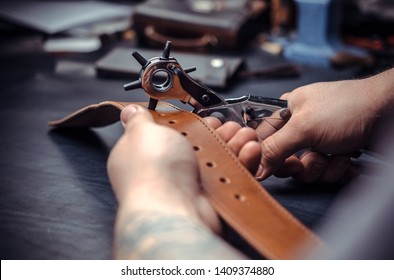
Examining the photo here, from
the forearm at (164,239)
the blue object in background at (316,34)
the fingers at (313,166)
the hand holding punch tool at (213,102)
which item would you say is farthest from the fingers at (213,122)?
the blue object in background at (316,34)

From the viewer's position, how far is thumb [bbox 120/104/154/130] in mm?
674

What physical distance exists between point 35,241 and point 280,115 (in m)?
0.38

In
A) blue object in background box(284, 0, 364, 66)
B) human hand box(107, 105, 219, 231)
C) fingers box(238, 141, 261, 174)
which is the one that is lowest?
blue object in background box(284, 0, 364, 66)

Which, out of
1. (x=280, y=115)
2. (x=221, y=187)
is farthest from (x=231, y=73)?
(x=221, y=187)

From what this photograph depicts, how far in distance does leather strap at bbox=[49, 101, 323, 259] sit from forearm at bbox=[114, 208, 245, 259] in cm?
5

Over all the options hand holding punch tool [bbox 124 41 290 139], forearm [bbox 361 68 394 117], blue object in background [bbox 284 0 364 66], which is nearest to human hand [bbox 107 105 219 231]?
hand holding punch tool [bbox 124 41 290 139]

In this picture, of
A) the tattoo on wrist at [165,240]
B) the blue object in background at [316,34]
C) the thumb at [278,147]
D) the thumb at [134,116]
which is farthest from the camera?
the blue object in background at [316,34]

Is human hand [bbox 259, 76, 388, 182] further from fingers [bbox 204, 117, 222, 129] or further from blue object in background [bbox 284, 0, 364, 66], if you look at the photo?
blue object in background [bbox 284, 0, 364, 66]

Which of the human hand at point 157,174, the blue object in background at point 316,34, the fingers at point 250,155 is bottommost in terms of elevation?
the blue object in background at point 316,34

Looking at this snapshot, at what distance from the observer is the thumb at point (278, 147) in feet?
2.58

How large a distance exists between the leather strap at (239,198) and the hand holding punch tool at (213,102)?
3 cm

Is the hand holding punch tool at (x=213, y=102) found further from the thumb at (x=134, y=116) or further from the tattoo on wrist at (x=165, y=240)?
the tattoo on wrist at (x=165, y=240)

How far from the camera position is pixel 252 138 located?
2.44 feet

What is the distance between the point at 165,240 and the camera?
1.73 ft
